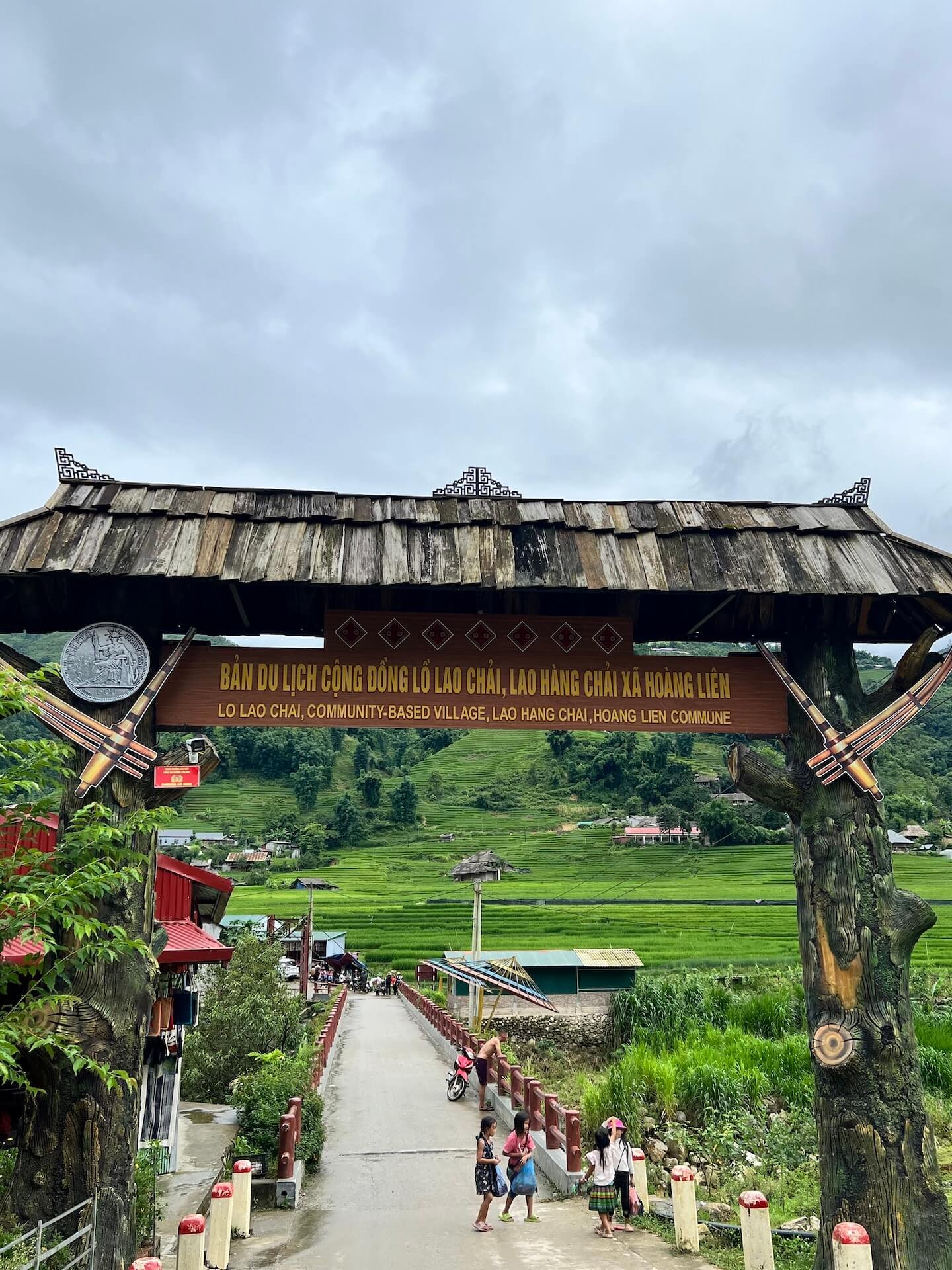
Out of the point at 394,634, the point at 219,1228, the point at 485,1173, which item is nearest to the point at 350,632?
the point at 394,634

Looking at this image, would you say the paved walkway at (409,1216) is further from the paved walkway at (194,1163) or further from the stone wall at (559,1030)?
A: the stone wall at (559,1030)

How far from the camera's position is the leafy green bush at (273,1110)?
444 inches

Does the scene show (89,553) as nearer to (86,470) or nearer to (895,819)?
(86,470)

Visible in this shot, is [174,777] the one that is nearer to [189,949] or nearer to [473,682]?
[473,682]

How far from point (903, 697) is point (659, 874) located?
61551mm

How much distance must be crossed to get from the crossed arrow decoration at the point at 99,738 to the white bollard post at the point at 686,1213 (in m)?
6.16

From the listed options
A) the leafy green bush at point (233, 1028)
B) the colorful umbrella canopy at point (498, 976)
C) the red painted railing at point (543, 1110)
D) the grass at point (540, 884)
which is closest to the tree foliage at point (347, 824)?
the grass at point (540, 884)

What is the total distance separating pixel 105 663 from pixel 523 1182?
7.04 metres

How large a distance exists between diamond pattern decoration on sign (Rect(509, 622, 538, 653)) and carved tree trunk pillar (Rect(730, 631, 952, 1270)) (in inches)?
65.8

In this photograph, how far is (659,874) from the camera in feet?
213

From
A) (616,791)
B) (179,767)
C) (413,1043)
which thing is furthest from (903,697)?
(616,791)

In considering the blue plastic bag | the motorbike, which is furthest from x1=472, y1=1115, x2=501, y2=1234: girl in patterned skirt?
the motorbike

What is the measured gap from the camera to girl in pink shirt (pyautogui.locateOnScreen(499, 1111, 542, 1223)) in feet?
30.6

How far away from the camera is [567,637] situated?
6730 millimetres
